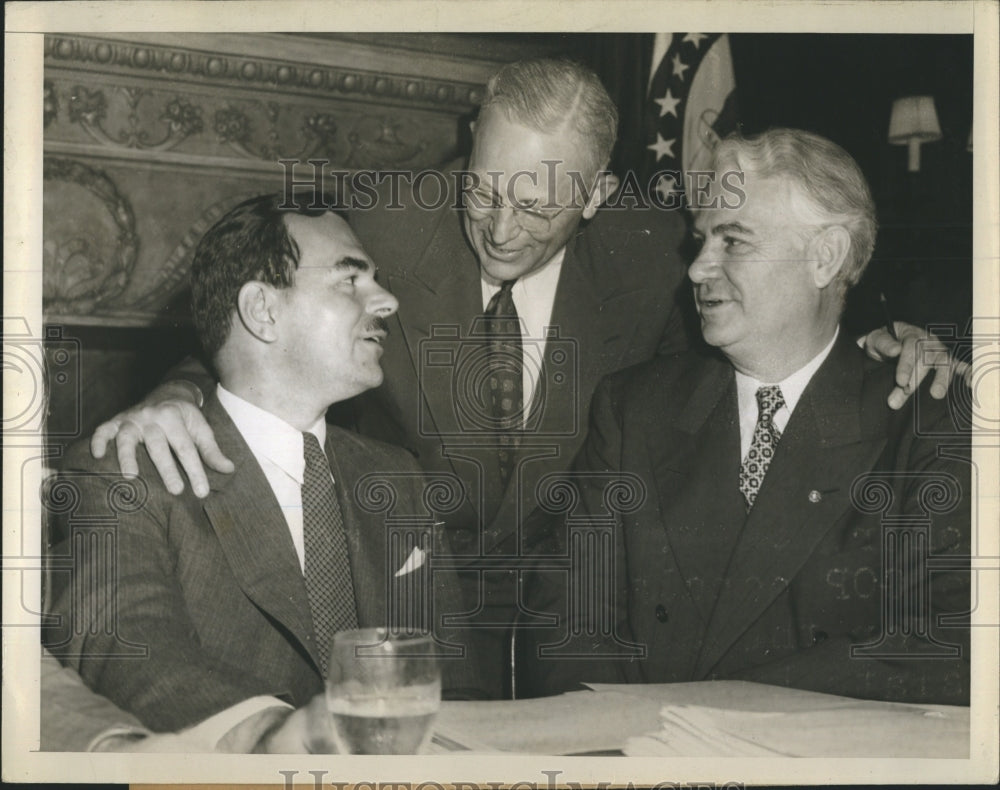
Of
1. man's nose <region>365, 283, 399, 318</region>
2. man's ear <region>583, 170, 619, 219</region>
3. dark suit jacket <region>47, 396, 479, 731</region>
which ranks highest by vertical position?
man's ear <region>583, 170, 619, 219</region>

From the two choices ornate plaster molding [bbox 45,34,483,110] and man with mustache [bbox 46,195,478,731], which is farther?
ornate plaster molding [bbox 45,34,483,110]

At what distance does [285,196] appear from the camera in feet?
11.5

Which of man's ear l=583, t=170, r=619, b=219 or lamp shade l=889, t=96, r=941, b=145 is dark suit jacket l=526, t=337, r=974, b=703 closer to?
man's ear l=583, t=170, r=619, b=219

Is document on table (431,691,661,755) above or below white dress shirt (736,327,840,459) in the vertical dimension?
below

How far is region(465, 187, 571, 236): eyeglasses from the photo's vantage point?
11.6 feet

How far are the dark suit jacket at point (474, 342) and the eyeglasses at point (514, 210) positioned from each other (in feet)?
0.16

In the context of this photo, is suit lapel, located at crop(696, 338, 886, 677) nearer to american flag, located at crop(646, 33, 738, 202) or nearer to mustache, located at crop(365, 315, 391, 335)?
american flag, located at crop(646, 33, 738, 202)

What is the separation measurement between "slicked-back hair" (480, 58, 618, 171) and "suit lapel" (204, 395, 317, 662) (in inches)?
45.1

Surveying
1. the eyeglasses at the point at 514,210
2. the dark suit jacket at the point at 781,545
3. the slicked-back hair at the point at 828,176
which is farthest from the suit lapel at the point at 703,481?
the eyeglasses at the point at 514,210

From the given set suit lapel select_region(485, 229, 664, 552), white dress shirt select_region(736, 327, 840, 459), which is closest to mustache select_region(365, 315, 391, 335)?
suit lapel select_region(485, 229, 664, 552)

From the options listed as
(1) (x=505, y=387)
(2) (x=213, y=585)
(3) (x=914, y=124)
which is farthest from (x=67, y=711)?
(3) (x=914, y=124)

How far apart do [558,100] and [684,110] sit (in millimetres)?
352

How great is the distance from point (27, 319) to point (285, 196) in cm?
81

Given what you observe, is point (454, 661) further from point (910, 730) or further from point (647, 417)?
point (910, 730)
